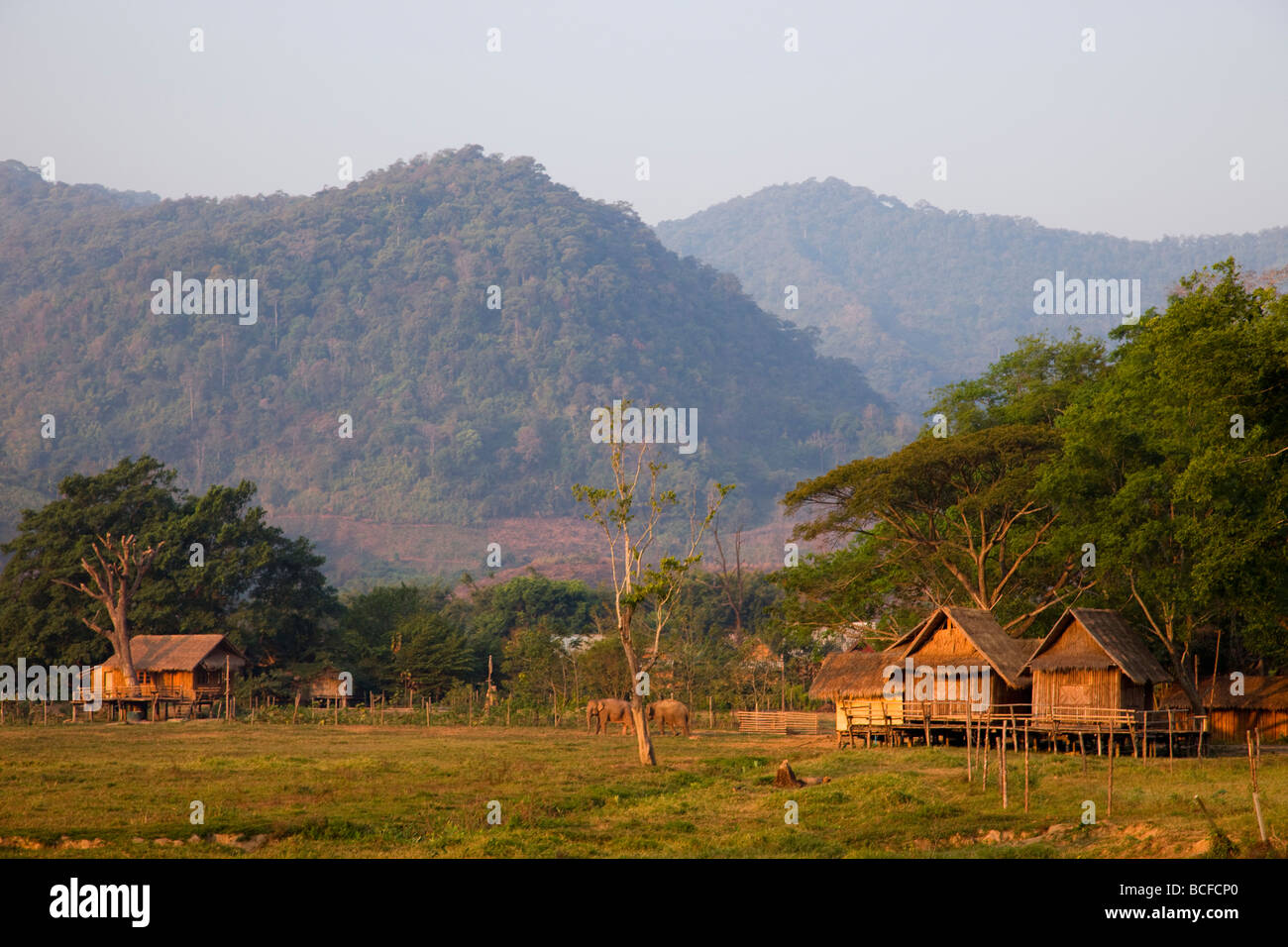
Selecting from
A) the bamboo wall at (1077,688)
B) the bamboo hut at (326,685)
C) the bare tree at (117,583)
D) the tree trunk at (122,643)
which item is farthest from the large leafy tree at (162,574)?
the bamboo wall at (1077,688)

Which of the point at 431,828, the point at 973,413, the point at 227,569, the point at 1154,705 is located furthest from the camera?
the point at 227,569

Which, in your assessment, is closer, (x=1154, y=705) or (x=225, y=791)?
(x=225, y=791)

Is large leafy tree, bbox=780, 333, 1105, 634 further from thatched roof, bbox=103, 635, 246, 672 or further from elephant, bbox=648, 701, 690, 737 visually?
thatched roof, bbox=103, 635, 246, 672

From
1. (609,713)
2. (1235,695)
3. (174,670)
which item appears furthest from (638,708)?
(174,670)

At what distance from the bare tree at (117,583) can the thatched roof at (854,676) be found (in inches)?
1435

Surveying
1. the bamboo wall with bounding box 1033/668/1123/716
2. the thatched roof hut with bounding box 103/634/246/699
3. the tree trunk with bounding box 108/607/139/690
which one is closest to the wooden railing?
the bamboo wall with bounding box 1033/668/1123/716

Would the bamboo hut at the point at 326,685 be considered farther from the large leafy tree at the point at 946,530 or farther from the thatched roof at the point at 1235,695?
the thatched roof at the point at 1235,695

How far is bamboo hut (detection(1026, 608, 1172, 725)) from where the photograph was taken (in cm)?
3772

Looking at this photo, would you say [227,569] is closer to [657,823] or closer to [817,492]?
[817,492]

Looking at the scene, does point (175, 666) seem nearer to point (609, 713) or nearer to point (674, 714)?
point (609, 713)

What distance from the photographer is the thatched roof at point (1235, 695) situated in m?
41.6
